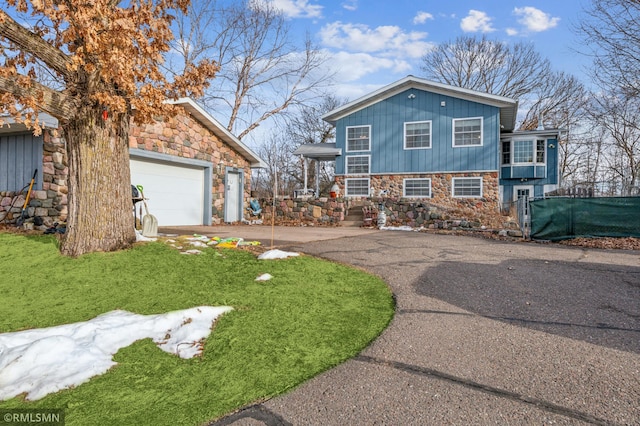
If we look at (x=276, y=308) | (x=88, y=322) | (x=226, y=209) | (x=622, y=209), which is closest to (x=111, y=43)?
(x=88, y=322)

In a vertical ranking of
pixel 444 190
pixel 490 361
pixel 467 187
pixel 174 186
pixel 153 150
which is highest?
pixel 153 150

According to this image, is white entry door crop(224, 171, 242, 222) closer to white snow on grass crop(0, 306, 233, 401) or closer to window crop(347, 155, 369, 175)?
window crop(347, 155, 369, 175)

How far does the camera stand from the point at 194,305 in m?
3.79

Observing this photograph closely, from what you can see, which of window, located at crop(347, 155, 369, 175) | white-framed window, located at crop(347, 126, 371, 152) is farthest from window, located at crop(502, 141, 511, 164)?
window, located at crop(347, 155, 369, 175)

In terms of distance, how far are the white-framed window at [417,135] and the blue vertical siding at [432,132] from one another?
0.19 metres

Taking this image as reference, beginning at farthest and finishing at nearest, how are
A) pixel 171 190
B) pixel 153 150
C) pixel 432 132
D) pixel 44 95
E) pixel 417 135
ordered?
1. pixel 417 135
2. pixel 432 132
3. pixel 171 190
4. pixel 153 150
5. pixel 44 95

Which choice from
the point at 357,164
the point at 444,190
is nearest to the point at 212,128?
the point at 357,164

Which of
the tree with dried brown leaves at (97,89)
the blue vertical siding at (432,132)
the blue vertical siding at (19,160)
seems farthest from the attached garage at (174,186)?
the blue vertical siding at (432,132)

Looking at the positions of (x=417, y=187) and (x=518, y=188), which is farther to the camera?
(x=518, y=188)

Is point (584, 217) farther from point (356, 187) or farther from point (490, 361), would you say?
point (356, 187)

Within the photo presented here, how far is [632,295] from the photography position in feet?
14.1

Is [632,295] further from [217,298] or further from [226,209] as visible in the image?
[226,209]

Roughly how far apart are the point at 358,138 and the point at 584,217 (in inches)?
489

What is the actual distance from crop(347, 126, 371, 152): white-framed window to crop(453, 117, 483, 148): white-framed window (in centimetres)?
443
